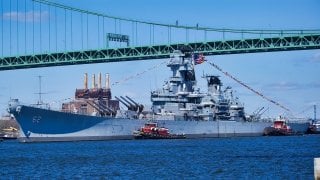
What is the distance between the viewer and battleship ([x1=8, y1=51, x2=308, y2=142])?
288 ft

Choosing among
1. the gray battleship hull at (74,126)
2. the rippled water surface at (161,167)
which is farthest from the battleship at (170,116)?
the rippled water surface at (161,167)

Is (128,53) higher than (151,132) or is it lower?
higher

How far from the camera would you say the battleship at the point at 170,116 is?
288 ft

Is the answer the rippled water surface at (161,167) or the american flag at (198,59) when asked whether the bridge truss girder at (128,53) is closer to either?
the american flag at (198,59)

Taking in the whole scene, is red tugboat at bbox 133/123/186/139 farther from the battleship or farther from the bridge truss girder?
the bridge truss girder

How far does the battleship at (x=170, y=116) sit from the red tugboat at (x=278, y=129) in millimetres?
1051

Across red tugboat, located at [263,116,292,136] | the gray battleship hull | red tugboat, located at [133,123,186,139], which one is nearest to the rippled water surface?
the gray battleship hull

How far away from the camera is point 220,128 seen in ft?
355

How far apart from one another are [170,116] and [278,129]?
2697 centimetres

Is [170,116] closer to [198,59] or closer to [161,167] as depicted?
[198,59]

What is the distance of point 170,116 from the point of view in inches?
4021

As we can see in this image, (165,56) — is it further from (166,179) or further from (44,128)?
(166,179)

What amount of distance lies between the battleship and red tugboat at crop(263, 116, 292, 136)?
3.45 ft

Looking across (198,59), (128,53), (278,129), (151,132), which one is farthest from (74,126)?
(278,129)
